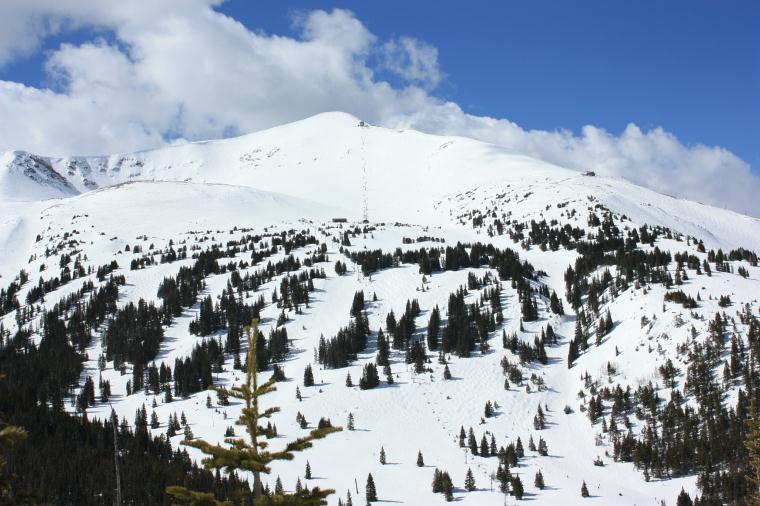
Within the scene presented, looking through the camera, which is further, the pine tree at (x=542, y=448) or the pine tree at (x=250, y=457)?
the pine tree at (x=542, y=448)

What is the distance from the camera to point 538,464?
236 feet

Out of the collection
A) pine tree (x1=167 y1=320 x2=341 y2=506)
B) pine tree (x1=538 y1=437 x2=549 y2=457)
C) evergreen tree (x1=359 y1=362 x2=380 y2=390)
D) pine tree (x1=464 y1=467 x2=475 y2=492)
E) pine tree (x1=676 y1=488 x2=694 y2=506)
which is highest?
pine tree (x1=167 y1=320 x2=341 y2=506)

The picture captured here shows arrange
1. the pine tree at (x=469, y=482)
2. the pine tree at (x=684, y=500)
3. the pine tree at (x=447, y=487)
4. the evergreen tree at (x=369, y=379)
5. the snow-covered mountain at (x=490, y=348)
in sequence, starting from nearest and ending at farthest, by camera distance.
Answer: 1. the pine tree at (x=684, y=500)
2. the pine tree at (x=447, y=487)
3. the pine tree at (x=469, y=482)
4. the snow-covered mountain at (x=490, y=348)
5. the evergreen tree at (x=369, y=379)

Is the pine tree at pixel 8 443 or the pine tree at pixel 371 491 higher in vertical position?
the pine tree at pixel 8 443

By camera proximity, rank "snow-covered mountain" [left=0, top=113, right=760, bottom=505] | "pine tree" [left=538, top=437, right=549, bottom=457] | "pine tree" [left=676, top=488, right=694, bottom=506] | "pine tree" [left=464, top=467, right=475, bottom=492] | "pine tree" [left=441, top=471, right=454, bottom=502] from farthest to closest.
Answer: "pine tree" [left=538, top=437, right=549, bottom=457] → "snow-covered mountain" [left=0, top=113, right=760, bottom=505] → "pine tree" [left=464, top=467, right=475, bottom=492] → "pine tree" [left=441, top=471, right=454, bottom=502] → "pine tree" [left=676, top=488, right=694, bottom=506]

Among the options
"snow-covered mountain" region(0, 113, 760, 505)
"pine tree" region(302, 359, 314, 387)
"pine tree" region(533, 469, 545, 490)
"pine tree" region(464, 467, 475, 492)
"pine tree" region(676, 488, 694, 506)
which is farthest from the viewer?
"pine tree" region(302, 359, 314, 387)

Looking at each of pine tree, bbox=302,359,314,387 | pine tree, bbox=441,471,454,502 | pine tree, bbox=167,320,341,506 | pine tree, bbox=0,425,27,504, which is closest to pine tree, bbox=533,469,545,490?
pine tree, bbox=441,471,454,502

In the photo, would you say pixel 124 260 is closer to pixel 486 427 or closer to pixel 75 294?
pixel 75 294

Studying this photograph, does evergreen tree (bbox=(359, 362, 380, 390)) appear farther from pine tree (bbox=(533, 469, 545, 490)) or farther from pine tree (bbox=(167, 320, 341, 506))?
pine tree (bbox=(167, 320, 341, 506))

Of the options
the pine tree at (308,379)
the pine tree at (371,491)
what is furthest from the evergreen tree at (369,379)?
the pine tree at (371,491)

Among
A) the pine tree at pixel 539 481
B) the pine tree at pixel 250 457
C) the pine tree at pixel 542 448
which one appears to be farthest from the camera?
the pine tree at pixel 542 448

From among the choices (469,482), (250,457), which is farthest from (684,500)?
(250,457)

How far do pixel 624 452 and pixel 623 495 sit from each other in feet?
29.8

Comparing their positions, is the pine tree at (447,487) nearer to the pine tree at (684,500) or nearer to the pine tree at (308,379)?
the pine tree at (684,500)
